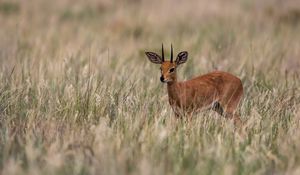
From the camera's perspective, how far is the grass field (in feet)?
14.2

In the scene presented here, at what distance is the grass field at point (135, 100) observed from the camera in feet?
14.2

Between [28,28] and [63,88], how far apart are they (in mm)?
4839

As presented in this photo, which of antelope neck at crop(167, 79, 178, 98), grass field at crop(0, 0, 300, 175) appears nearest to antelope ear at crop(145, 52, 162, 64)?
antelope neck at crop(167, 79, 178, 98)

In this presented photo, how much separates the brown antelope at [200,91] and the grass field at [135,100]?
15 centimetres

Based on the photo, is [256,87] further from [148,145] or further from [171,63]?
[148,145]

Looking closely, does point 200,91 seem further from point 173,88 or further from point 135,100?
point 135,100

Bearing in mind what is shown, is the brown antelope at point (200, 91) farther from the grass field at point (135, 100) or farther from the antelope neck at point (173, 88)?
the grass field at point (135, 100)

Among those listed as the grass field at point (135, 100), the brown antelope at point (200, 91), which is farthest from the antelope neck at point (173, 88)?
the grass field at point (135, 100)

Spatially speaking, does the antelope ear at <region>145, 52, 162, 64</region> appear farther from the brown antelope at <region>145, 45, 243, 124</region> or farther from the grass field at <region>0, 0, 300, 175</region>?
the grass field at <region>0, 0, 300, 175</region>

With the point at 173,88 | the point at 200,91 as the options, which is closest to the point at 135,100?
the point at 173,88

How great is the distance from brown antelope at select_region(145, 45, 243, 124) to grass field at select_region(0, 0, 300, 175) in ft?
0.48

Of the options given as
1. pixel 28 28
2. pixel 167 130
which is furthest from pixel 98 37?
pixel 167 130

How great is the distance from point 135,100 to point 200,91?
0.58 meters

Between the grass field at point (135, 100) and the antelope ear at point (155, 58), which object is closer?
the grass field at point (135, 100)
